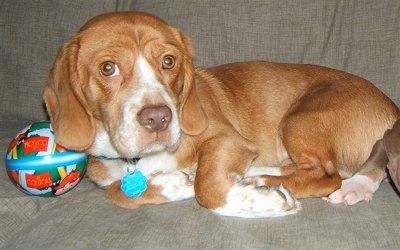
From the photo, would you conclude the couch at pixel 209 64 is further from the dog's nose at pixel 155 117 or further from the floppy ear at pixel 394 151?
the dog's nose at pixel 155 117

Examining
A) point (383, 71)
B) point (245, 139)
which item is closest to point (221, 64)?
point (245, 139)

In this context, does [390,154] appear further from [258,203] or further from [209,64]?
[209,64]

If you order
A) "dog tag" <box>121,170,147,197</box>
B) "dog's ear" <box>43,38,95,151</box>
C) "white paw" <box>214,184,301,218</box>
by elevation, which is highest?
"dog's ear" <box>43,38,95,151</box>

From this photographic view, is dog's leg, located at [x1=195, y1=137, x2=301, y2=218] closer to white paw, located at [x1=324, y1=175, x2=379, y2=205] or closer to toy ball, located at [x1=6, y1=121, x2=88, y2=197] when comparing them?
white paw, located at [x1=324, y1=175, x2=379, y2=205]

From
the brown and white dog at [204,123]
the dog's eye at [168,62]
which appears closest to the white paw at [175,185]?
the brown and white dog at [204,123]

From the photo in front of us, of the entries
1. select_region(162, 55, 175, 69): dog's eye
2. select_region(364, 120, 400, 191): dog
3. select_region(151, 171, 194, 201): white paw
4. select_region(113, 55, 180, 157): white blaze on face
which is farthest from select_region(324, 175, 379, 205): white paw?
select_region(162, 55, 175, 69): dog's eye

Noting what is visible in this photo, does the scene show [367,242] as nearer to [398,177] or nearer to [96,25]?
[398,177]
